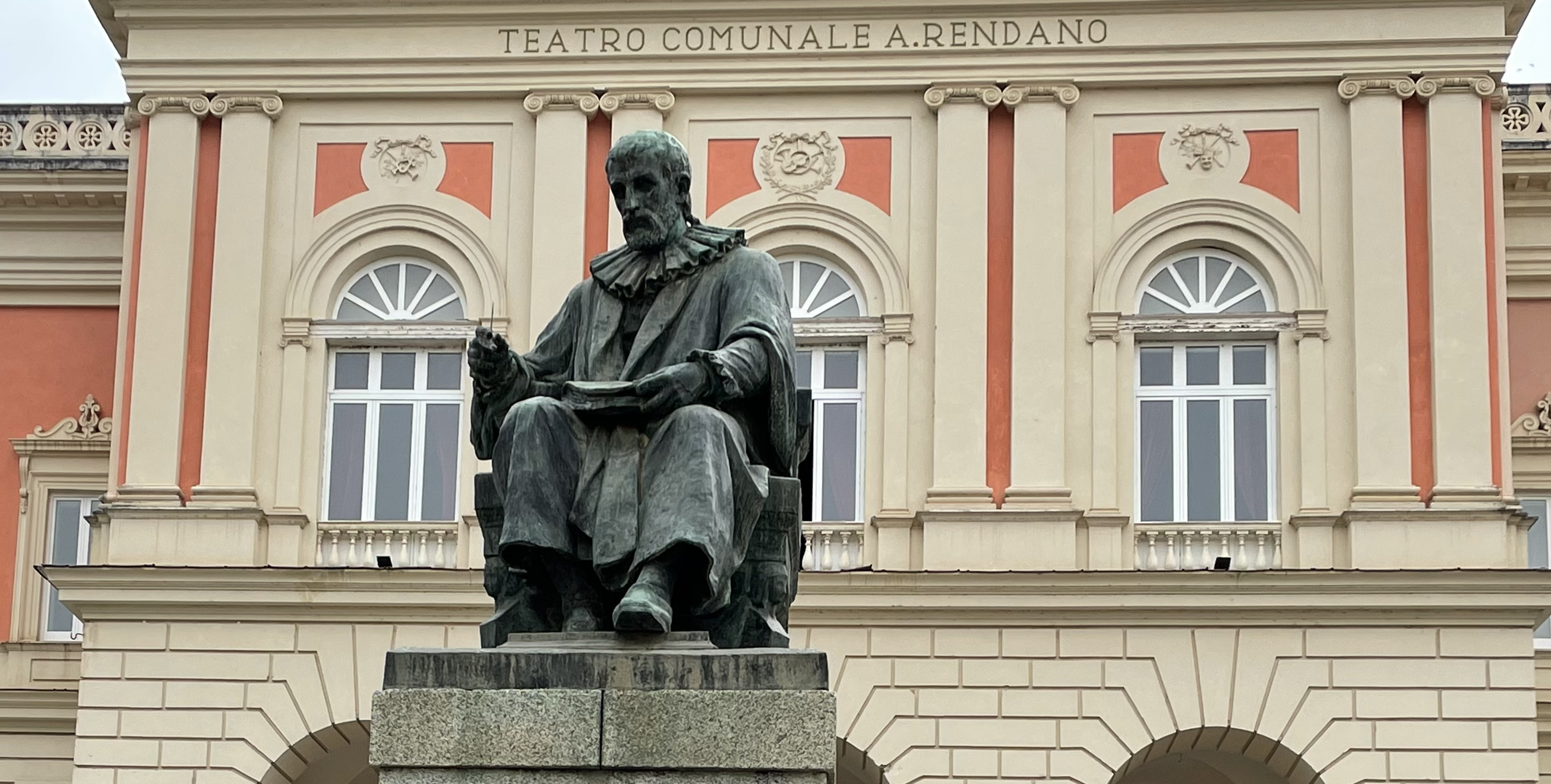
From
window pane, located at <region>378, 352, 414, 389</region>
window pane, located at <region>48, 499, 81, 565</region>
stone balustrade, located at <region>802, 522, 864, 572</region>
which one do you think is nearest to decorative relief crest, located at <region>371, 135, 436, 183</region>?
window pane, located at <region>378, 352, 414, 389</region>

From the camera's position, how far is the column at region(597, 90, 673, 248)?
23.0 metres

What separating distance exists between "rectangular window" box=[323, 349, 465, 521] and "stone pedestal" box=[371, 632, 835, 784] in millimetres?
14976

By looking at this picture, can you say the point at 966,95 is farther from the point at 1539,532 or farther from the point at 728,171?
the point at 1539,532

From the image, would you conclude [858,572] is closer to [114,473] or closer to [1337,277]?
[1337,277]

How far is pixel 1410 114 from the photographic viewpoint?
22.5 metres

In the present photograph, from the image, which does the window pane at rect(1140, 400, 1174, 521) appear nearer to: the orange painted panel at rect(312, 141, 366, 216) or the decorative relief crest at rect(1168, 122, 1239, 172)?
the decorative relief crest at rect(1168, 122, 1239, 172)

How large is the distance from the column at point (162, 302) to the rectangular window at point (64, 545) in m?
3.07

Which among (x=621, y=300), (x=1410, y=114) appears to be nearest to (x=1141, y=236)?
(x=1410, y=114)

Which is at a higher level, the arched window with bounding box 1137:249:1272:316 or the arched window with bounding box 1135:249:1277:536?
the arched window with bounding box 1137:249:1272:316

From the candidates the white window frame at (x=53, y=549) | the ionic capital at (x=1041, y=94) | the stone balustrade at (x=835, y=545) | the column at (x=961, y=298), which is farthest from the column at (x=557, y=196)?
the white window frame at (x=53, y=549)

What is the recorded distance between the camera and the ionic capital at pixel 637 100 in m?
23.0

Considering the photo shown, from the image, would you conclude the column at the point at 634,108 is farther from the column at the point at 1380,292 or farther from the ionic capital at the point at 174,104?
the column at the point at 1380,292

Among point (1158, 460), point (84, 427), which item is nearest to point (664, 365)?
point (1158, 460)

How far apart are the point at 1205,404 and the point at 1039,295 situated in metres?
1.58
